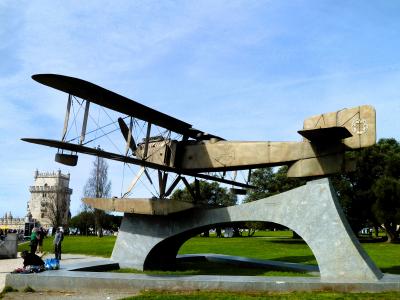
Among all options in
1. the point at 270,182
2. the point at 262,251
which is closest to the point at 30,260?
the point at 262,251

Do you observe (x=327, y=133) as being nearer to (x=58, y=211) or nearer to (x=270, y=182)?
(x=270, y=182)

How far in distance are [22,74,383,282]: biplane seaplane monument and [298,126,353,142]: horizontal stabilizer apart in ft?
0.10

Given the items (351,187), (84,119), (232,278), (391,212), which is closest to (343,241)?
(232,278)

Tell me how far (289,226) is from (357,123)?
13.3 feet

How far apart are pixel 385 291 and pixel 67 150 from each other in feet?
35.7

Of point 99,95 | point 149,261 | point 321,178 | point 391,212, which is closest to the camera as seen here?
point 321,178

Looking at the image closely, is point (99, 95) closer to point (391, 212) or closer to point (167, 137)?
point (167, 137)

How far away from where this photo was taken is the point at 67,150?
48.7ft

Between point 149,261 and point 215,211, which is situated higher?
point 215,211

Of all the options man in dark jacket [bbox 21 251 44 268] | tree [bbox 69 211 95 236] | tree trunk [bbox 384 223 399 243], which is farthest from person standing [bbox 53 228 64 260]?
tree [bbox 69 211 95 236]

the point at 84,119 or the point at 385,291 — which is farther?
the point at 84,119

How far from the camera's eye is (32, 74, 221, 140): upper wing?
1453 centimetres

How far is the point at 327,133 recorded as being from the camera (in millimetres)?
13477

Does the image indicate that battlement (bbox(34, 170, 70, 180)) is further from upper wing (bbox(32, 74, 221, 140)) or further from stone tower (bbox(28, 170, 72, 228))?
upper wing (bbox(32, 74, 221, 140))
